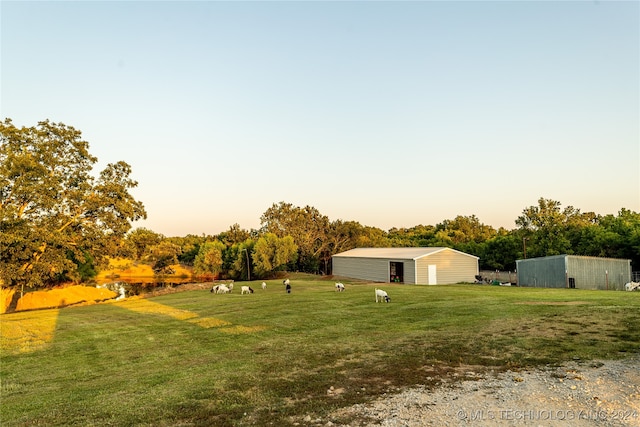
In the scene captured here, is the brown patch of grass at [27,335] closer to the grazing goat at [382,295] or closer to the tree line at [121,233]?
the tree line at [121,233]

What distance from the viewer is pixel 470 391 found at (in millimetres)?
8094

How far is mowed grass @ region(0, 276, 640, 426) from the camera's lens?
8.09 metres

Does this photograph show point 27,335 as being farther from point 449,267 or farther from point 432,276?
point 449,267

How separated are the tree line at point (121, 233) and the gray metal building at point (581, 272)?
35.6ft

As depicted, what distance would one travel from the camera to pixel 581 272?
123ft

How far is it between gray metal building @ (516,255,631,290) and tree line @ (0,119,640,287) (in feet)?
35.6

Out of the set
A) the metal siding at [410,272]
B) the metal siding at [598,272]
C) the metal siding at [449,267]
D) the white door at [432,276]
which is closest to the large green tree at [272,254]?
the metal siding at [410,272]

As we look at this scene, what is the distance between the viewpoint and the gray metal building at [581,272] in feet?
122

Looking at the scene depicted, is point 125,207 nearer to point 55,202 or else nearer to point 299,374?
point 55,202

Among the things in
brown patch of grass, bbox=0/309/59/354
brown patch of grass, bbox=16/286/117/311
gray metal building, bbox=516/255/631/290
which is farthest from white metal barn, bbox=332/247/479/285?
brown patch of grass, bbox=16/286/117/311

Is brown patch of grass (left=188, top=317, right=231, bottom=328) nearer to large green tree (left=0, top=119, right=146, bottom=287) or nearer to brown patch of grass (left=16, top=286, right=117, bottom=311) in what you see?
large green tree (left=0, top=119, right=146, bottom=287)

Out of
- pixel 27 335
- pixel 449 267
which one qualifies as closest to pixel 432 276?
pixel 449 267

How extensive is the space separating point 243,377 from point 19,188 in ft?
105

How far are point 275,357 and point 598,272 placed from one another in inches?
1534
